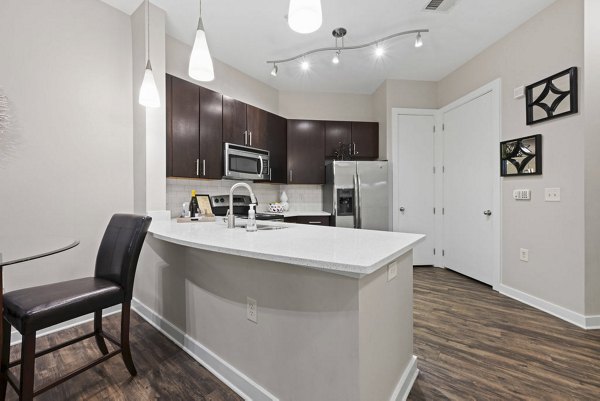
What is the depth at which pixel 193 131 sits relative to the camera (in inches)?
109

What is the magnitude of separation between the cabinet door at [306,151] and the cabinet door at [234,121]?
A: 92 cm

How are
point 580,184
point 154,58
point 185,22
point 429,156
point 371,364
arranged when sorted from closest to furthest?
point 371,364, point 580,184, point 154,58, point 185,22, point 429,156

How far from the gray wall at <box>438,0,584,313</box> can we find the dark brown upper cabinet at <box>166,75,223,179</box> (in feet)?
10.6

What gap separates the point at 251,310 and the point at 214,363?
552 mm

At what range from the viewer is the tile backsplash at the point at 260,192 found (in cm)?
301

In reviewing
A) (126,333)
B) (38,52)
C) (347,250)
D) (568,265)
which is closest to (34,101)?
(38,52)

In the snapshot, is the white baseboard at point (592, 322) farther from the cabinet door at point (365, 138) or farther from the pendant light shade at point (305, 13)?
the pendant light shade at point (305, 13)

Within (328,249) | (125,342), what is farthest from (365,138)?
(125,342)

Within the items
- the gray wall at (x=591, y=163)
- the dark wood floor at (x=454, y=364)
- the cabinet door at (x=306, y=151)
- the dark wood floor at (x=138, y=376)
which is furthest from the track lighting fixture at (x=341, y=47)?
the dark wood floor at (x=138, y=376)

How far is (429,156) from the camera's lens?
392 cm

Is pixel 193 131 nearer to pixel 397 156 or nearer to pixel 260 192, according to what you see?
→ pixel 260 192

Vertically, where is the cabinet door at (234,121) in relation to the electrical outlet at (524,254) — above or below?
above

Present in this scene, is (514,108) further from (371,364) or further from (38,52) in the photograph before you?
(38,52)

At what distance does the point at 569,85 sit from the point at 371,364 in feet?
9.41
